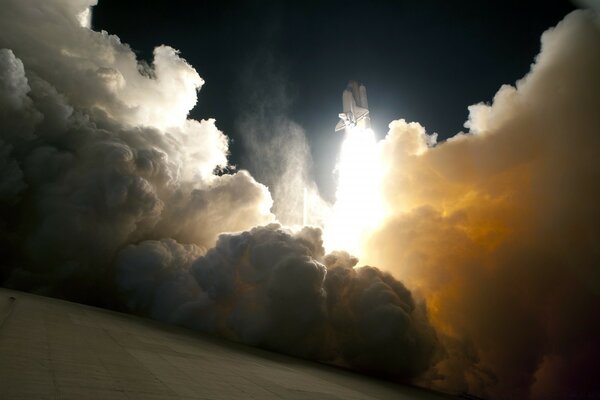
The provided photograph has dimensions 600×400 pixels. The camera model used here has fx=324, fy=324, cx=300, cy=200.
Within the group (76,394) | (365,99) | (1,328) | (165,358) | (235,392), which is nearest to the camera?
(76,394)

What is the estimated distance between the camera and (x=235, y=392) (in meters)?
15.9

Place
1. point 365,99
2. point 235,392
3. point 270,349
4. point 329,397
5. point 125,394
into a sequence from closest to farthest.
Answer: point 125,394
point 235,392
point 329,397
point 270,349
point 365,99

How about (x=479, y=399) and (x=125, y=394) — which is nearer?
(x=125, y=394)

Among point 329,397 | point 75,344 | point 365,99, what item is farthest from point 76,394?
point 365,99

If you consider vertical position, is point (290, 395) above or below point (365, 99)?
below

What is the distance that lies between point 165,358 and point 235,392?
7213 millimetres

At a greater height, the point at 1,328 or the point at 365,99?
the point at 365,99

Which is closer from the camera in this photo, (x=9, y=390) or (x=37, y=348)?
(x=9, y=390)

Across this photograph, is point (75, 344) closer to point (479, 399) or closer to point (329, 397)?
point (329, 397)

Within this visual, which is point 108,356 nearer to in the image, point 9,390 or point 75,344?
point 75,344

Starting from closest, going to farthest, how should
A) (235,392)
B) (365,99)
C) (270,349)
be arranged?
(235,392) < (270,349) < (365,99)

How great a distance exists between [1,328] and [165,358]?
8.64 meters

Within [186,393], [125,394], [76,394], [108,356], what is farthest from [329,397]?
[76,394]

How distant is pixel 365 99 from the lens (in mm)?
73812
